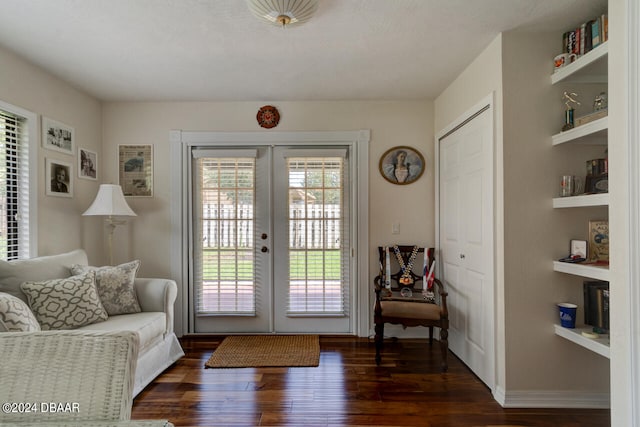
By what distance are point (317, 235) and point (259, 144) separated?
1.10 metres

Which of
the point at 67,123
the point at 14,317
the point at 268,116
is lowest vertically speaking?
the point at 14,317

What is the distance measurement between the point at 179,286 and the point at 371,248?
199cm

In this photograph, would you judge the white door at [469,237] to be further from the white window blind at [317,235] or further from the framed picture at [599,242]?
the white window blind at [317,235]

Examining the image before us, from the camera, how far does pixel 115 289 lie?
8.07 feet

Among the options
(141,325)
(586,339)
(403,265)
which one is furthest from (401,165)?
(141,325)

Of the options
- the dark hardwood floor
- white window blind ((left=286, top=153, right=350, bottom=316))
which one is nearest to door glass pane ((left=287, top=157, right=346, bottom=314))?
white window blind ((left=286, top=153, right=350, bottom=316))

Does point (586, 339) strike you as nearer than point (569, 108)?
Yes

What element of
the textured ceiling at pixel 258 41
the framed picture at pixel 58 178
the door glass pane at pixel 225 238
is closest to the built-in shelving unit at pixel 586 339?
the textured ceiling at pixel 258 41

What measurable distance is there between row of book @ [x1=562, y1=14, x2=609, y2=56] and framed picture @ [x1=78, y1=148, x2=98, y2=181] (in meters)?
3.92

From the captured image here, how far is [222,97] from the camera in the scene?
320 centimetres

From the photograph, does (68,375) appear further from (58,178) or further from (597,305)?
(597,305)

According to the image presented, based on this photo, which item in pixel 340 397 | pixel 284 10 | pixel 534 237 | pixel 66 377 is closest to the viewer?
pixel 66 377

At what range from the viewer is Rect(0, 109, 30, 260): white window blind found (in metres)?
2.31

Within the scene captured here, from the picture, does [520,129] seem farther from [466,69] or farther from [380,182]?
[380,182]
